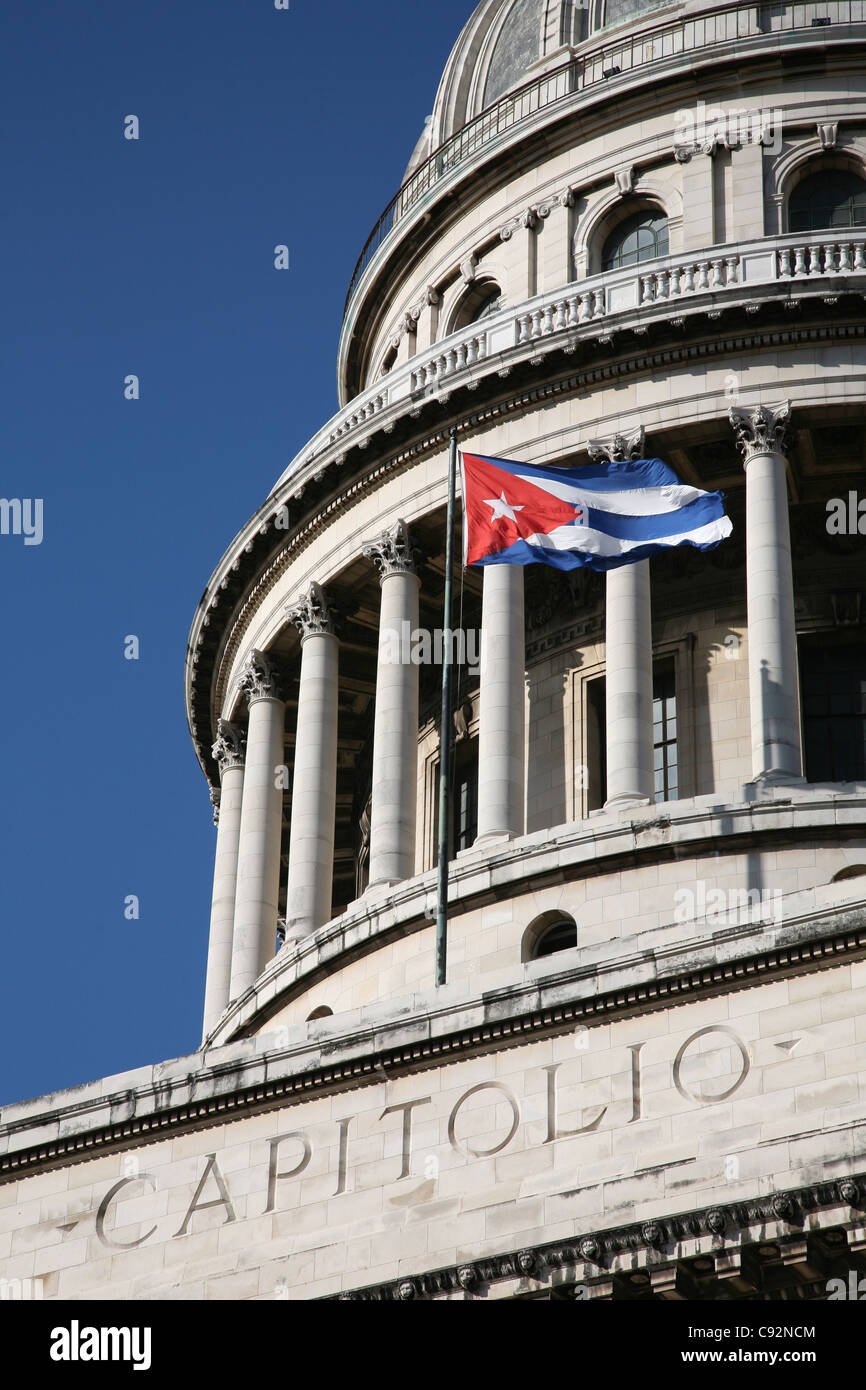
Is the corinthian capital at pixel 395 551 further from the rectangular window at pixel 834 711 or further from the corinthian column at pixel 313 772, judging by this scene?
the rectangular window at pixel 834 711

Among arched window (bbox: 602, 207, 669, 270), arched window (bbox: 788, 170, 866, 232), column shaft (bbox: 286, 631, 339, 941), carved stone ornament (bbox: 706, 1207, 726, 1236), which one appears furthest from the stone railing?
carved stone ornament (bbox: 706, 1207, 726, 1236)

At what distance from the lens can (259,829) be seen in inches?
2221

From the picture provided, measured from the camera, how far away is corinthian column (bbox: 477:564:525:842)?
47688 mm

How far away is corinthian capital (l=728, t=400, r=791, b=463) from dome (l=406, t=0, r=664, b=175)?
16.5 meters

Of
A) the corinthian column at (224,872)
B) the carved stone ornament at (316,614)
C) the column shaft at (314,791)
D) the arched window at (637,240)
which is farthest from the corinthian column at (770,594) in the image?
the corinthian column at (224,872)

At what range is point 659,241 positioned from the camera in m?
57.9

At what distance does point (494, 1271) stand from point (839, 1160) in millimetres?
3718

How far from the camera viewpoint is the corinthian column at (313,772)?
51531 millimetres

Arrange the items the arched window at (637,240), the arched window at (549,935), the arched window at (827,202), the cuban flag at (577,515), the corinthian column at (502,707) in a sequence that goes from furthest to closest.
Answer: the arched window at (637,240) → the arched window at (827,202) → the corinthian column at (502,707) → the arched window at (549,935) → the cuban flag at (577,515)

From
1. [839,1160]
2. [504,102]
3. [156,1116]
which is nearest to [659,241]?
[504,102]

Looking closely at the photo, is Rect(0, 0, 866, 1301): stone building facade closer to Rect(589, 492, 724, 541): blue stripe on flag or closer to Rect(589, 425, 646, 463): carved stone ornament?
Rect(589, 425, 646, 463): carved stone ornament

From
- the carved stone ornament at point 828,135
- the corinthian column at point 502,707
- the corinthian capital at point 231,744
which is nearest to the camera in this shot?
the corinthian column at point 502,707

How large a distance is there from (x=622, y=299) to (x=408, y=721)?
9505mm

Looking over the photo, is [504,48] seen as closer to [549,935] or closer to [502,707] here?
[502,707]
